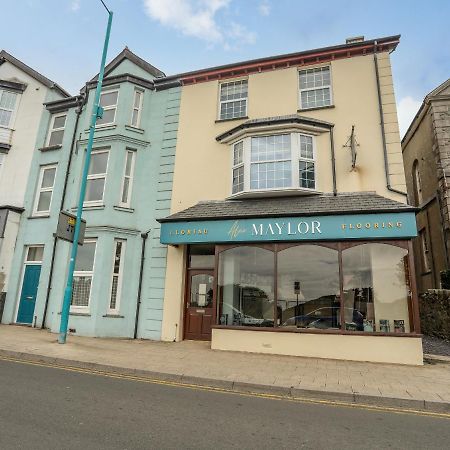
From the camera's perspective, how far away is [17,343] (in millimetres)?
9797

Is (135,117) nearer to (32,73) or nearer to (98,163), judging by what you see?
(98,163)

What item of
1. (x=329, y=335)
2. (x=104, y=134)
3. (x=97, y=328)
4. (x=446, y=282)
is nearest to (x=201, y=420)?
(x=329, y=335)

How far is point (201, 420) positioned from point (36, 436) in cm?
200

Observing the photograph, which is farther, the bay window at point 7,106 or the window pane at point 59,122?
the bay window at point 7,106

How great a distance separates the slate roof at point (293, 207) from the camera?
10320 mm

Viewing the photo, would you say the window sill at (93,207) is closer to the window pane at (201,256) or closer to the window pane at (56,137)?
the window pane at (201,256)

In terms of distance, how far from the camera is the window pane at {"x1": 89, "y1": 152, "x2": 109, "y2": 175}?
1399 cm

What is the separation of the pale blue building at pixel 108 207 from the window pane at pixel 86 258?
0.04 meters

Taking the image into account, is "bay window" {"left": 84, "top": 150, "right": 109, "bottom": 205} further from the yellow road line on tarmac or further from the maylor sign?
the yellow road line on tarmac

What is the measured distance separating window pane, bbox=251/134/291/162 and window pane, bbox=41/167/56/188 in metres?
9.38

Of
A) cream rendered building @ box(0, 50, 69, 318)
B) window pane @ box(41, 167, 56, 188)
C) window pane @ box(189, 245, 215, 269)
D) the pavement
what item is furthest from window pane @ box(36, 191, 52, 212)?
window pane @ box(189, 245, 215, 269)

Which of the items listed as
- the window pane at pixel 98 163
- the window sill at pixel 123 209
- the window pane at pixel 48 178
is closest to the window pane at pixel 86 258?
the window sill at pixel 123 209

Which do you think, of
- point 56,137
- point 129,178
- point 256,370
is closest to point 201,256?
point 129,178

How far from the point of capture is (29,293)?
1441cm
